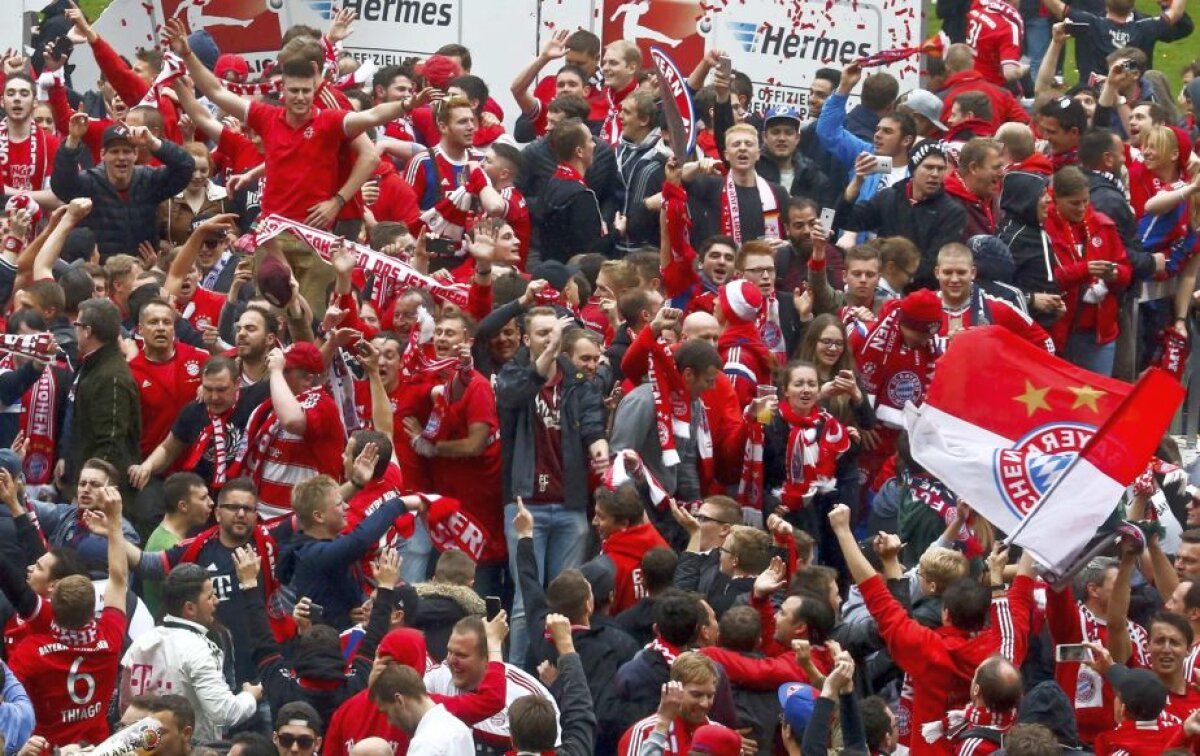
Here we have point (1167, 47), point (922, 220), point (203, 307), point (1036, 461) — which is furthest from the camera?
point (1167, 47)

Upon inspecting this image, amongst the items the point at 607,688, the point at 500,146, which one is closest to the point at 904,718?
the point at 607,688

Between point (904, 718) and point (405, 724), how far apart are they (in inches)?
112

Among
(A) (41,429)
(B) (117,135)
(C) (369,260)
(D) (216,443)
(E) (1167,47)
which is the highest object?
(B) (117,135)

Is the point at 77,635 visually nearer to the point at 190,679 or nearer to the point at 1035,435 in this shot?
the point at 190,679

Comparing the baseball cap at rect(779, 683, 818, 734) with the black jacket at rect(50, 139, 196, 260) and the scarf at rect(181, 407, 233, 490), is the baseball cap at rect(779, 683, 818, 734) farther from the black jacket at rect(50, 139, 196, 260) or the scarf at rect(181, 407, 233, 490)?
the black jacket at rect(50, 139, 196, 260)

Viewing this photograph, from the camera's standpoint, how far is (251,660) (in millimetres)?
11547

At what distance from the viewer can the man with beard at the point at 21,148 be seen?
1658 cm

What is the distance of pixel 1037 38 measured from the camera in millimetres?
22266

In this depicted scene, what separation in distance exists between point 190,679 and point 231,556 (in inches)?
41.2

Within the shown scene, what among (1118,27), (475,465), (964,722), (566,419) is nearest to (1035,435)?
(964,722)

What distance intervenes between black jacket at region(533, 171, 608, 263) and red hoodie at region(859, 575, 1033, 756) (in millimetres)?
4994

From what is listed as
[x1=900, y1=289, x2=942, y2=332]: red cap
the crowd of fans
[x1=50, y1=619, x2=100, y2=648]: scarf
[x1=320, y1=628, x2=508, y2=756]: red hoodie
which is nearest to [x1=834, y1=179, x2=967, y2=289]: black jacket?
the crowd of fans

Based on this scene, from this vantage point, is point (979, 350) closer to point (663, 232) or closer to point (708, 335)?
point (708, 335)

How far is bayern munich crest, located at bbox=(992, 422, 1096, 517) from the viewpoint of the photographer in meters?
11.7
